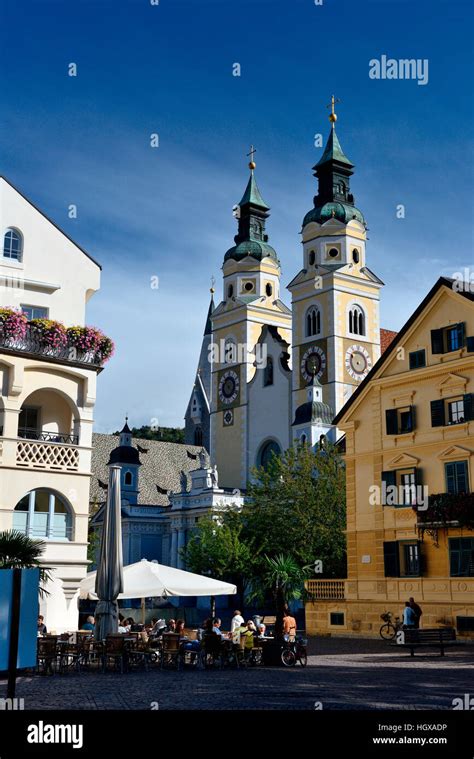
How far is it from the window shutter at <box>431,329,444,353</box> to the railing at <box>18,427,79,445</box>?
13018 mm

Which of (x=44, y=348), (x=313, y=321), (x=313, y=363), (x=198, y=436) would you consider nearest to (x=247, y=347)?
(x=313, y=321)

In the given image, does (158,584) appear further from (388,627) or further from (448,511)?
(388,627)

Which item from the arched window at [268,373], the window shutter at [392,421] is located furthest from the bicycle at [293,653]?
the arched window at [268,373]

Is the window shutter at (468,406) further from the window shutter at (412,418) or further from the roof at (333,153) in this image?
the roof at (333,153)

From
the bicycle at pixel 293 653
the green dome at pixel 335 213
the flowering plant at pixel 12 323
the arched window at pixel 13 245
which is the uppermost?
the green dome at pixel 335 213

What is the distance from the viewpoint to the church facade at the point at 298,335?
6881cm

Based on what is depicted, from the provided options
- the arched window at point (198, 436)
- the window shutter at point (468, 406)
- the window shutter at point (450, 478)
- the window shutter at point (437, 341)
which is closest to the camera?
the window shutter at point (468, 406)

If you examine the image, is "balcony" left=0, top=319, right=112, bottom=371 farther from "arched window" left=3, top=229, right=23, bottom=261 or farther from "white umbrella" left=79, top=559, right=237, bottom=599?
"white umbrella" left=79, top=559, right=237, bottom=599

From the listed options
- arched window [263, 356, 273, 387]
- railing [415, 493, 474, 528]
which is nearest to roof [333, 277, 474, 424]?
railing [415, 493, 474, 528]

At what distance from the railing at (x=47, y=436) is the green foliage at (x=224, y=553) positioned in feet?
71.2

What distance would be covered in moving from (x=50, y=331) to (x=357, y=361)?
1750 inches

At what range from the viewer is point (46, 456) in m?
27.2

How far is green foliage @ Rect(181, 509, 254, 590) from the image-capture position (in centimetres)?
4878

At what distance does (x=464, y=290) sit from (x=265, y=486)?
810 inches
